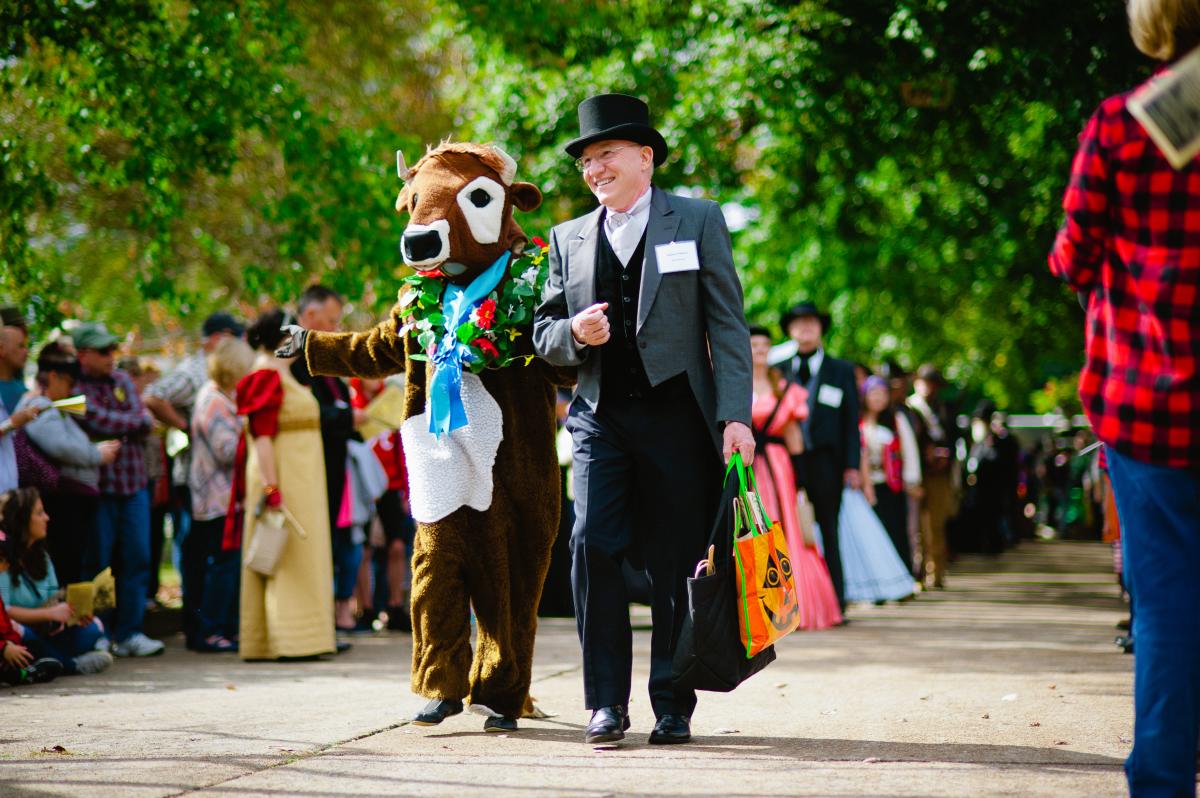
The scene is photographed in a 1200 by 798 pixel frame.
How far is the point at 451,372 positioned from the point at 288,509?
12.4 ft

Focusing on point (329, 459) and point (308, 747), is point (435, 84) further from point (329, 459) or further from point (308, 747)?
point (308, 747)

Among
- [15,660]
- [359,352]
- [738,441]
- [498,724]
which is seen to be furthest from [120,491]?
[738,441]

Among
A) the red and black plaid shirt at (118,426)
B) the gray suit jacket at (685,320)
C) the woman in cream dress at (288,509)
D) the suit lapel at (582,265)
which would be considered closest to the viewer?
the gray suit jacket at (685,320)

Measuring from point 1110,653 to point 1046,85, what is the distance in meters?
3.61

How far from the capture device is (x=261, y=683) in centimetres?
781

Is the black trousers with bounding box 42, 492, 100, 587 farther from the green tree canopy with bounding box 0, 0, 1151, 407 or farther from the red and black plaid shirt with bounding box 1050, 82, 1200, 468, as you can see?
the red and black plaid shirt with bounding box 1050, 82, 1200, 468

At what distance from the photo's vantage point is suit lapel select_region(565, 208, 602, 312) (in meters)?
5.45

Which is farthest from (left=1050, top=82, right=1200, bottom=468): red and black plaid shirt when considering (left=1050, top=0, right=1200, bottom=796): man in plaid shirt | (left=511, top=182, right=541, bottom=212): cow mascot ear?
(left=511, top=182, right=541, bottom=212): cow mascot ear

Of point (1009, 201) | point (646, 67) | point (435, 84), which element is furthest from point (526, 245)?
point (435, 84)

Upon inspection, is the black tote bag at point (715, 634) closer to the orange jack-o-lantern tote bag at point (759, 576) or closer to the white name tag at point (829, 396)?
the orange jack-o-lantern tote bag at point (759, 576)

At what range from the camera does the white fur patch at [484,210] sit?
5.89 metres

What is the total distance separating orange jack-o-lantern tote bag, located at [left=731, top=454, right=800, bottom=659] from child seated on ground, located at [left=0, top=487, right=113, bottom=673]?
457 centimetres

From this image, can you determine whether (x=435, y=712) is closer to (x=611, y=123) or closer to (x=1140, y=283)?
(x=611, y=123)

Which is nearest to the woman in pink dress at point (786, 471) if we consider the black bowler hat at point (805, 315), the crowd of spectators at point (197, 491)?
the black bowler hat at point (805, 315)
